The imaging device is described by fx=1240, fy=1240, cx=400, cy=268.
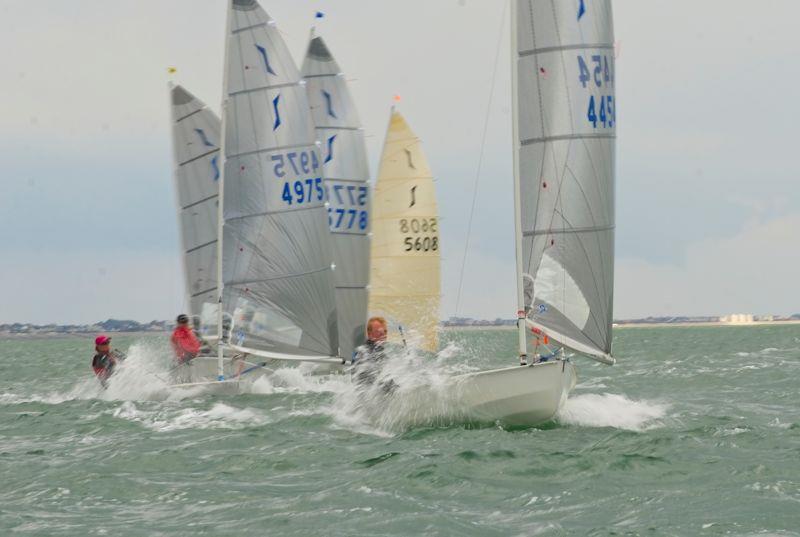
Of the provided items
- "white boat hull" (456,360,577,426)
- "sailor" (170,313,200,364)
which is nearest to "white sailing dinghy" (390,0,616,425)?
"white boat hull" (456,360,577,426)

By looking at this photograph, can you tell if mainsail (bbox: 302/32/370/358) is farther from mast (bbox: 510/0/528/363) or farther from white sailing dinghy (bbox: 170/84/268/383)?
mast (bbox: 510/0/528/363)

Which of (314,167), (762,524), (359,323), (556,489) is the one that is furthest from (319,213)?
(762,524)

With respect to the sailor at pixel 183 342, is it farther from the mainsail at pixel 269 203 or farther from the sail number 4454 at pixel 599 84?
the sail number 4454 at pixel 599 84

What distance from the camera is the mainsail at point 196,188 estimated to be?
30.5 m

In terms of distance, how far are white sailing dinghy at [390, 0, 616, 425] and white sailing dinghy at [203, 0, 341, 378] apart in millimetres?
7246

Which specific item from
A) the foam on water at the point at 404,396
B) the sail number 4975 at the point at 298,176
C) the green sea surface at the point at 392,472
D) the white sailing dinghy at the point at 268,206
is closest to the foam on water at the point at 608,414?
the green sea surface at the point at 392,472

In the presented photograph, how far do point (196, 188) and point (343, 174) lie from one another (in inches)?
156

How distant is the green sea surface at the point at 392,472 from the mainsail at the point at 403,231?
940 centimetres

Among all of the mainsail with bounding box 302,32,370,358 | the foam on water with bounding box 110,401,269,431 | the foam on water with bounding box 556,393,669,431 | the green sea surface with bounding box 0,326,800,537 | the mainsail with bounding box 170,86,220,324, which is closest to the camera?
the green sea surface with bounding box 0,326,800,537

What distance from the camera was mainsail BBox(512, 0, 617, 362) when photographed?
17344 millimetres

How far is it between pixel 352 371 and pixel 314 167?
23.6ft

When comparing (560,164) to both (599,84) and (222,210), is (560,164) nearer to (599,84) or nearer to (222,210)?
(599,84)

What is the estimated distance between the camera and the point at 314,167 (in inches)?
949

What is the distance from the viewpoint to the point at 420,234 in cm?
3216
